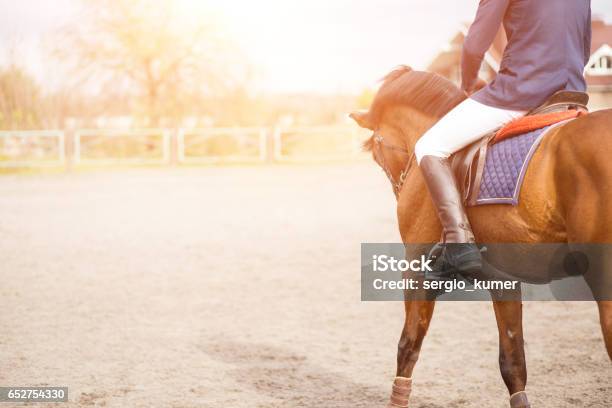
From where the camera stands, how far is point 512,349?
396 centimetres

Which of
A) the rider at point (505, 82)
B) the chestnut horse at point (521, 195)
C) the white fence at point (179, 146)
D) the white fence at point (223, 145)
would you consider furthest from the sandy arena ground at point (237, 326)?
the white fence at point (223, 145)

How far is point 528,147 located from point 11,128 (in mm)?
31318

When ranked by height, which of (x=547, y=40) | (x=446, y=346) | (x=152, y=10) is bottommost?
(x=446, y=346)

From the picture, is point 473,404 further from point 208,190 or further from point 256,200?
point 208,190

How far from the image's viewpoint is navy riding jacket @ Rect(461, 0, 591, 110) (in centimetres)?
344

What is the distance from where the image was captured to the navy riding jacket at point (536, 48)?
344 cm

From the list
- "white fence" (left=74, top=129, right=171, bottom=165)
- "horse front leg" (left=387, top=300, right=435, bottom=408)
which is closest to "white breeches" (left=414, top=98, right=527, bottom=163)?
"horse front leg" (left=387, top=300, right=435, bottom=408)

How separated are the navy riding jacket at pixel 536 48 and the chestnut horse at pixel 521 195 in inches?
12.4

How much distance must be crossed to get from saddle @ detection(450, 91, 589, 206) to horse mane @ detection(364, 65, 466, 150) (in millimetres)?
432

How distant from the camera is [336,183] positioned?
20.2 metres

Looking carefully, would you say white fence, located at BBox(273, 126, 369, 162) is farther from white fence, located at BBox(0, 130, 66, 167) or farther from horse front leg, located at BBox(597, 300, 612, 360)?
horse front leg, located at BBox(597, 300, 612, 360)

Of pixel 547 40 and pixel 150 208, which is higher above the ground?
pixel 547 40

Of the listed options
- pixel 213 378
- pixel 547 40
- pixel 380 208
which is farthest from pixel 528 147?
pixel 380 208

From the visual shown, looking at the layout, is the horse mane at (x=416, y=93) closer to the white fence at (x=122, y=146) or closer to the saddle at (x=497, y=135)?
the saddle at (x=497, y=135)
